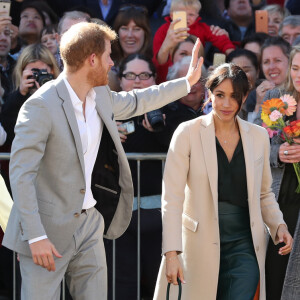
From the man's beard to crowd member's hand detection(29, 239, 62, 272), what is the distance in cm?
88

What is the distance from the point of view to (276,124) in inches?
198

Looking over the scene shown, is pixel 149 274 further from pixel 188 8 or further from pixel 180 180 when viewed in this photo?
pixel 188 8

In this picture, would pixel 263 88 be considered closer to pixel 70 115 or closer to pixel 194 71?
pixel 194 71

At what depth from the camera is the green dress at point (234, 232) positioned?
14.0 feet

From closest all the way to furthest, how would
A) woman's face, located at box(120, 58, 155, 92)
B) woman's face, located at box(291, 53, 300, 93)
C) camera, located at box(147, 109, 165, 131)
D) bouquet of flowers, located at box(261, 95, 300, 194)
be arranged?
1. bouquet of flowers, located at box(261, 95, 300, 194)
2. woman's face, located at box(291, 53, 300, 93)
3. camera, located at box(147, 109, 165, 131)
4. woman's face, located at box(120, 58, 155, 92)

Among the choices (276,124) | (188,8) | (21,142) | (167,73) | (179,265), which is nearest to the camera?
(21,142)

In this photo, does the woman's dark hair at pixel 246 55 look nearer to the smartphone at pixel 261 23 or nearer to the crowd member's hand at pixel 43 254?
the smartphone at pixel 261 23

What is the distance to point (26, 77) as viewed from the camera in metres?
5.98

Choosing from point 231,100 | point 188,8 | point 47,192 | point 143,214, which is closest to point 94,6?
point 188,8

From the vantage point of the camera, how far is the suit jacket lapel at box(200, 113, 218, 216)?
4.23m

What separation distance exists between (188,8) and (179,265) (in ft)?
12.1

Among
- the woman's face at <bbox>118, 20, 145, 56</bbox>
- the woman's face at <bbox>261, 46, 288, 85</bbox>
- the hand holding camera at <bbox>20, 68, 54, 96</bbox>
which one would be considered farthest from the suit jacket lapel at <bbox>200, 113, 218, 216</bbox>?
Answer: the woman's face at <bbox>118, 20, 145, 56</bbox>

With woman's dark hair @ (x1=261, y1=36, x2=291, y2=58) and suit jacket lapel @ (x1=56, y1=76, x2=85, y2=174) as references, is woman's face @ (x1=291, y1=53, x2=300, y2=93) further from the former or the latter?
suit jacket lapel @ (x1=56, y1=76, x2=85, y2=174)

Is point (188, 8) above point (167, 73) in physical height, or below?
above
